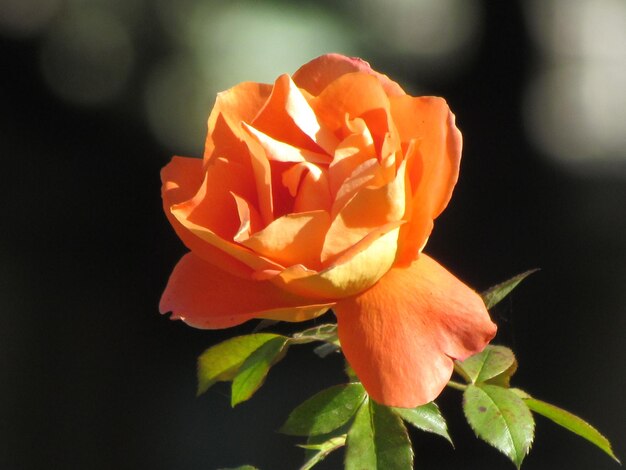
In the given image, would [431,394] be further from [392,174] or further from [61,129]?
[61,129]

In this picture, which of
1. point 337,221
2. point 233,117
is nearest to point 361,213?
point 337,221

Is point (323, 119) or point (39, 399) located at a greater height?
point (323, 119)

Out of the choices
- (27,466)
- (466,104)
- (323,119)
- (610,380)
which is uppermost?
(323,119)

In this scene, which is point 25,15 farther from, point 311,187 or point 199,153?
point 311,187

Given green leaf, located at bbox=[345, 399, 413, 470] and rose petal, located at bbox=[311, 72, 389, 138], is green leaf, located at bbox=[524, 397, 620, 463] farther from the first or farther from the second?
rose petal, located at bbox=[311, 72, 389, 138]

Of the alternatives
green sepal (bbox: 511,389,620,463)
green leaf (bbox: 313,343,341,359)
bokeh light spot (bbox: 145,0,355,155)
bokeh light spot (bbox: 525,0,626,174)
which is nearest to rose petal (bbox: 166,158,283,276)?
green leaf (bbox: 313,343,341,359)

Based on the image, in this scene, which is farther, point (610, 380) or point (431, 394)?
point (610, 380)

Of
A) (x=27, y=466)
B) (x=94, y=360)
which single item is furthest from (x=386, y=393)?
(x=27, y=466)
